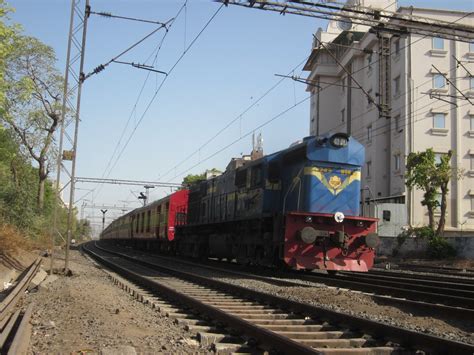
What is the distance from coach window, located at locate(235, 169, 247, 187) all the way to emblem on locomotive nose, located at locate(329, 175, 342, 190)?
3.31 meters

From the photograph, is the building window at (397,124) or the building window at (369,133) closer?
the building window at (397,124)

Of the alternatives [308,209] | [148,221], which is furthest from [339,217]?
[148,221]

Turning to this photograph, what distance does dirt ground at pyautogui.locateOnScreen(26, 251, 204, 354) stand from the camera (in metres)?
5.34

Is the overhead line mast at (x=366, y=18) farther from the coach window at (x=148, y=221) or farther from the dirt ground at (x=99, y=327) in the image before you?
the coach window at (x=148, y=221)

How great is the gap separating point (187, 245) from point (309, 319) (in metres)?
17.3

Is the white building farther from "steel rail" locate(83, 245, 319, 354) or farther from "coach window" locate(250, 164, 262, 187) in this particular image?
"steel rail" locate(83, 245, 319, 354)

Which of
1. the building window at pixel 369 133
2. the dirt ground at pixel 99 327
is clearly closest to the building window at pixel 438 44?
the building window at pixel 369 133

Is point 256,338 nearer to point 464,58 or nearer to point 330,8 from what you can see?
point 330,8

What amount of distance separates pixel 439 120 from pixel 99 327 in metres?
33.8

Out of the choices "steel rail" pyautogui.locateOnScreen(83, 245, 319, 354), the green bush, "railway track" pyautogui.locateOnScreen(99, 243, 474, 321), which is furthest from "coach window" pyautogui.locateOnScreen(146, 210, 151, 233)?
"steel rail" pyautogui.locateOnScreen(83, 245, 319, 354)

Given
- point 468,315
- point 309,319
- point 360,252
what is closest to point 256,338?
point 309,319

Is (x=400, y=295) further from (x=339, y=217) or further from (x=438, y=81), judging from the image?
(x=438, y=81)

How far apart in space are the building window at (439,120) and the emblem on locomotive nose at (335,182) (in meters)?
24.2

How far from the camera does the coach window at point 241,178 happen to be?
16.4m
